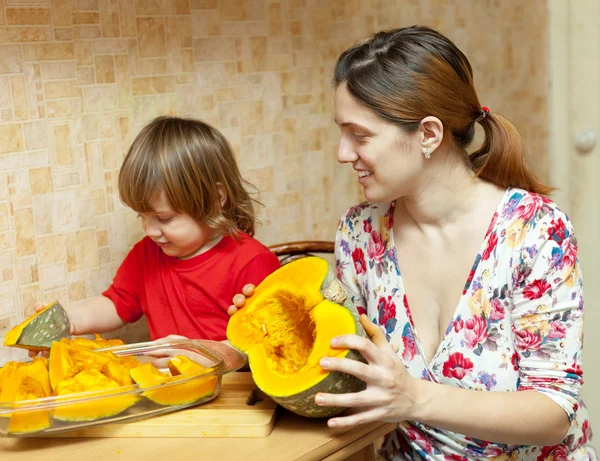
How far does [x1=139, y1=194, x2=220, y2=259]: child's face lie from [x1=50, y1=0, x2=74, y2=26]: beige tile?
41 centimetres

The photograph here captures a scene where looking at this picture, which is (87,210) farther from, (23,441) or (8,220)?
(23,441)

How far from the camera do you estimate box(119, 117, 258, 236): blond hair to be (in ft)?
5.00

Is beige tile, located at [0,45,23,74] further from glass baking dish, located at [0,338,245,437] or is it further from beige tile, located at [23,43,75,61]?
glass baking dish, located at [0,338,245,437]

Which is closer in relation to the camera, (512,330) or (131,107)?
(512,330)

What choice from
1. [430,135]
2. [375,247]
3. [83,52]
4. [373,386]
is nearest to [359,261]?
[375,247]

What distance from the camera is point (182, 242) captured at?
1.58 meters

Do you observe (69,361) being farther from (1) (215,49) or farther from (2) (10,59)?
(1) (215,49)

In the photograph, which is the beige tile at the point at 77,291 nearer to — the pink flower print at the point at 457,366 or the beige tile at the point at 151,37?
the beige tile at the point at 151,37

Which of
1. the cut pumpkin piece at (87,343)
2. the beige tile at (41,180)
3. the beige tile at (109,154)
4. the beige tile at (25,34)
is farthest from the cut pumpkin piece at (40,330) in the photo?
the beige tile at (25,34)

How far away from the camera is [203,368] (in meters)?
1.18

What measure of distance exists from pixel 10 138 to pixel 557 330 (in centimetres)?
105

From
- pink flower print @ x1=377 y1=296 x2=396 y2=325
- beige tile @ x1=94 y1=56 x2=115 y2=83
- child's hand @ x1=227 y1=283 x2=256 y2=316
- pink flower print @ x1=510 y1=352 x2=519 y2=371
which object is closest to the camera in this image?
child's hand @ x1=227 y1=283 x2=256 y2=316

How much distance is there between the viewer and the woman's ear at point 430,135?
1.32m

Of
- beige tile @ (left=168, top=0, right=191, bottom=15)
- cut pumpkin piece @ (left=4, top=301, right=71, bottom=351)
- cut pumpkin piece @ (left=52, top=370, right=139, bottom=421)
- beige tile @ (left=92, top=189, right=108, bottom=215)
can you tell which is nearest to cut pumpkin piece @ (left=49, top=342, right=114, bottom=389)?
cut pumpkin piece @ (left=52, top=370, right=139, bottom=421)
